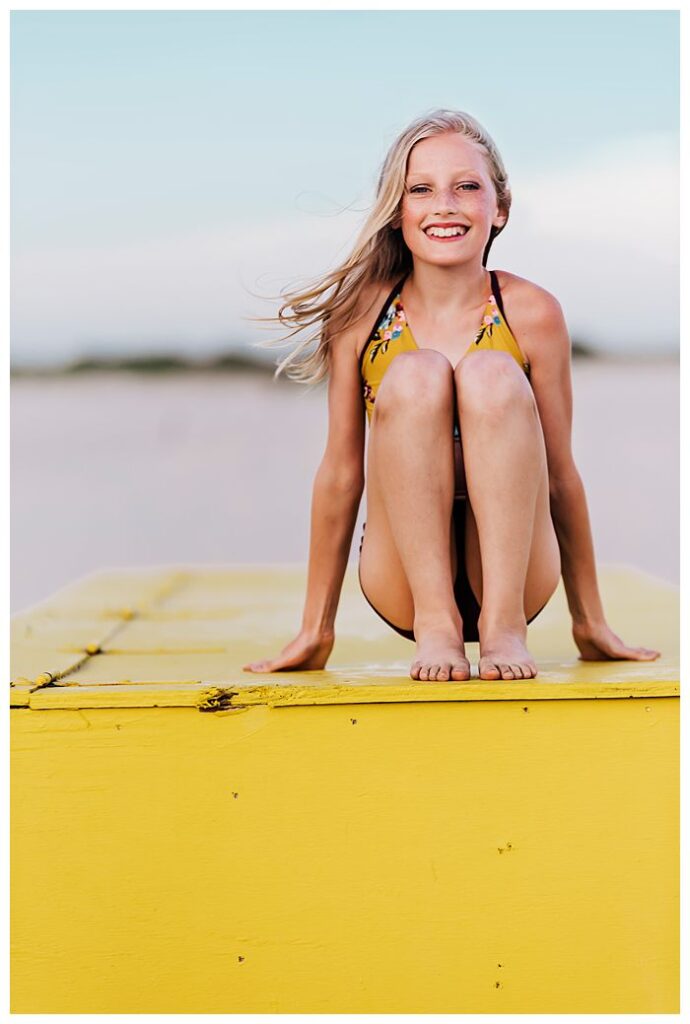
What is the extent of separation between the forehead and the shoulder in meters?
0.18

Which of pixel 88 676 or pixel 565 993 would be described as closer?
pixel 565 993

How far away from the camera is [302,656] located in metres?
1.88

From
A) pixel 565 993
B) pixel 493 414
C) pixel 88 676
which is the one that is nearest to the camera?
pixel 565 993

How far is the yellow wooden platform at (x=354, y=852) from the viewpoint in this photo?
1570 millimetres

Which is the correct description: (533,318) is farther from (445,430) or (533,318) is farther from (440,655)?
(440,655)

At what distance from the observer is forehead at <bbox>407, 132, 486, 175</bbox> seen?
184 cm

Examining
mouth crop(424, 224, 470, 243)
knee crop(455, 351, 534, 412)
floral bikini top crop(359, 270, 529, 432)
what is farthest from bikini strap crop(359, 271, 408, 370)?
knee crop(455, 351, 534, 412)

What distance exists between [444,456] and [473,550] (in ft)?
0.55

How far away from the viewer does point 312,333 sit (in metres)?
1.95

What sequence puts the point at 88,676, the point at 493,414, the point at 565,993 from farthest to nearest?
the point at 88,676, the point at 493,414, the point at 565,993

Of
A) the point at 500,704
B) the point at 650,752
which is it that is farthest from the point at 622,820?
the point at 500,704

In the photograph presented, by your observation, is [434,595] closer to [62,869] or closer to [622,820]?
[622,820]

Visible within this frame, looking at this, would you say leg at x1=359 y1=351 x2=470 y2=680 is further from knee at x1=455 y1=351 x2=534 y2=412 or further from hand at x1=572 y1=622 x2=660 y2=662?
hand at x1=572 y1=622 x2=660 y2=662

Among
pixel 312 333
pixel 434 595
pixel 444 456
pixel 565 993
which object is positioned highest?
pixel 312 333
